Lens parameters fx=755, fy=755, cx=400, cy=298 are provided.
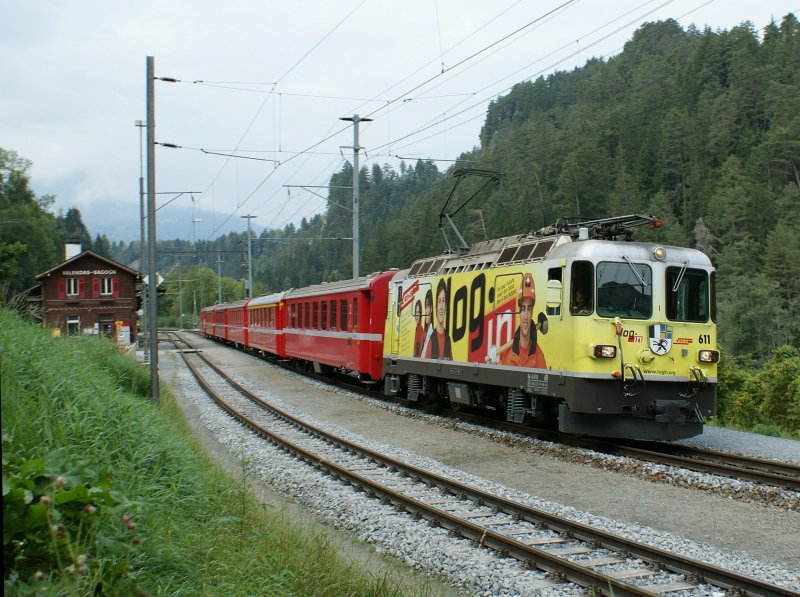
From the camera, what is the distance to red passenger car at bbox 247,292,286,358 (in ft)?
99.0

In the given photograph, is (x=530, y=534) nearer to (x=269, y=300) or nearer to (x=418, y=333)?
(x=418, y=333)

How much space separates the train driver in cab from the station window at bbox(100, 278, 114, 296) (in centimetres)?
3926

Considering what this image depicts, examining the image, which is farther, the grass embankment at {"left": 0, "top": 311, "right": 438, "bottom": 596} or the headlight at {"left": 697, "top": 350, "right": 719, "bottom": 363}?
the headlight at {"left": 697, "top": 350, "right": 719, "bottom": 363}

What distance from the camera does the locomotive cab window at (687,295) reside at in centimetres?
1116

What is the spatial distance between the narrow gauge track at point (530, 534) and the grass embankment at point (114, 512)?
134 cm

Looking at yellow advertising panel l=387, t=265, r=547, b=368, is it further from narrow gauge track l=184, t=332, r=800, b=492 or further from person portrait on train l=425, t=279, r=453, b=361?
narrow gauge track l=184, t=332, r=800, b=492

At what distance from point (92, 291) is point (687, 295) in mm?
41429

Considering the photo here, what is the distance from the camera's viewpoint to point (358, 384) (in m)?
→ 23.8

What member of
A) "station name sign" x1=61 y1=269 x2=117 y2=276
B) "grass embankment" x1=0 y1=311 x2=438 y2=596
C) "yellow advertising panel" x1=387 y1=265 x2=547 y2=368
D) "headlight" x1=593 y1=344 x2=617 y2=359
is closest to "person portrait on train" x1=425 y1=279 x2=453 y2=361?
"yellow advertising panel" x1=387 y1=265 x2=547 y2=368

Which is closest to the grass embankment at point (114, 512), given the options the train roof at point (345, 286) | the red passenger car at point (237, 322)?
the train roof at point (345, 286)

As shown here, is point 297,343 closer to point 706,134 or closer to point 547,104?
point 706,134

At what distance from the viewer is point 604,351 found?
34.9 ft

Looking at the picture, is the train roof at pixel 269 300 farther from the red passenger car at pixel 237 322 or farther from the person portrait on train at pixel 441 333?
the person portrait on train at pixel 441 333

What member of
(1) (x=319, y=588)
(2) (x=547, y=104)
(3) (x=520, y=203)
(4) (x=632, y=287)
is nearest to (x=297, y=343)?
(4) (x=632, y=287)
